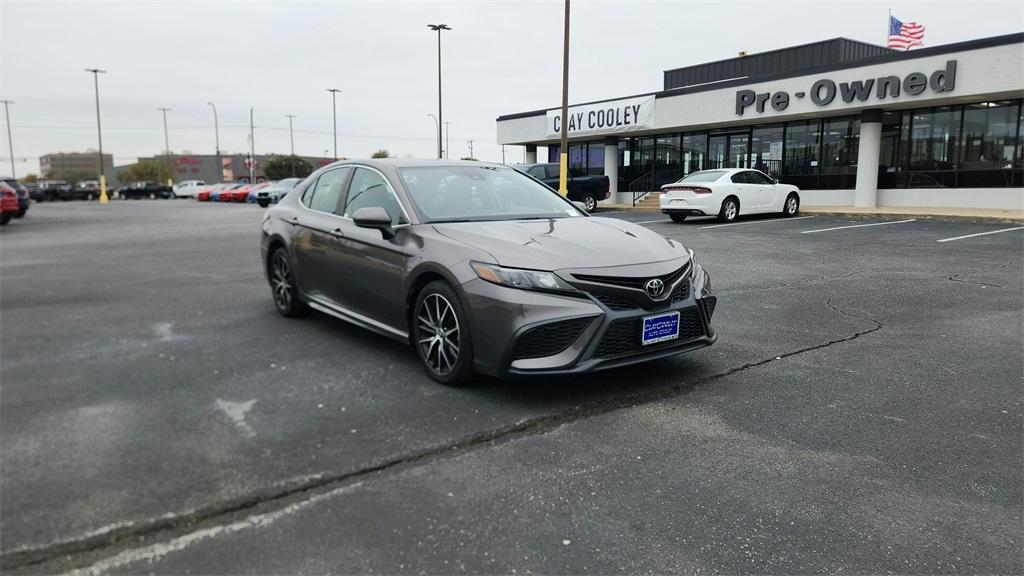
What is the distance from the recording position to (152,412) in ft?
13.5

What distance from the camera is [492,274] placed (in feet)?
14.2

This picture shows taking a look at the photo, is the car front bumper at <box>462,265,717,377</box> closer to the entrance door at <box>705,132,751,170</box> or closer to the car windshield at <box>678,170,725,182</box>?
the car windshield at <box>678,170,725,182</box>

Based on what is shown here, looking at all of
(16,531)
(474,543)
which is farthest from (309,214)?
(474,543)

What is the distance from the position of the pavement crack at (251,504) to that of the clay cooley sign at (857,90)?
19.6 meters

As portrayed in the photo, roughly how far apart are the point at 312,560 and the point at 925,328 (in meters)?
5.77

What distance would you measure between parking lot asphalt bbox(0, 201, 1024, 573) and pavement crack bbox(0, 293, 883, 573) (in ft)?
0.04

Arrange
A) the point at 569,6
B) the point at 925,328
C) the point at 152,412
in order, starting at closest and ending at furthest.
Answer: the point at 152,412, the point at 925,328, the point at 569,6

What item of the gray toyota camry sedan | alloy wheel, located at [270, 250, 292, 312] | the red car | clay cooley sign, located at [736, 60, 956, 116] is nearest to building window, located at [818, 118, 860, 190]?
clay cooley sign, located at [736, 60, 956, 116]

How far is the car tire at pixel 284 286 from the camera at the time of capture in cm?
654

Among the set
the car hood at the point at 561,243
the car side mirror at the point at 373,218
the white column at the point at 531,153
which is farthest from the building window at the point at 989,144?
the car side mirror at the point at 373,218

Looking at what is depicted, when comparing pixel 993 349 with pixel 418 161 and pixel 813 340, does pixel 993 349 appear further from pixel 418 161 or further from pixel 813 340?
A: pixel 418 161

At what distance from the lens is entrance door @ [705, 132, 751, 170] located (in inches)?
1070

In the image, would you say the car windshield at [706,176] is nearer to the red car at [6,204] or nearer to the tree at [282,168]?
the red car at [6,204]

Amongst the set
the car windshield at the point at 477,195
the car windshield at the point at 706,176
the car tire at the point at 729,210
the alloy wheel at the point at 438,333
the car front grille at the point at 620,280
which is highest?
the car windshield at the point at 706,176
